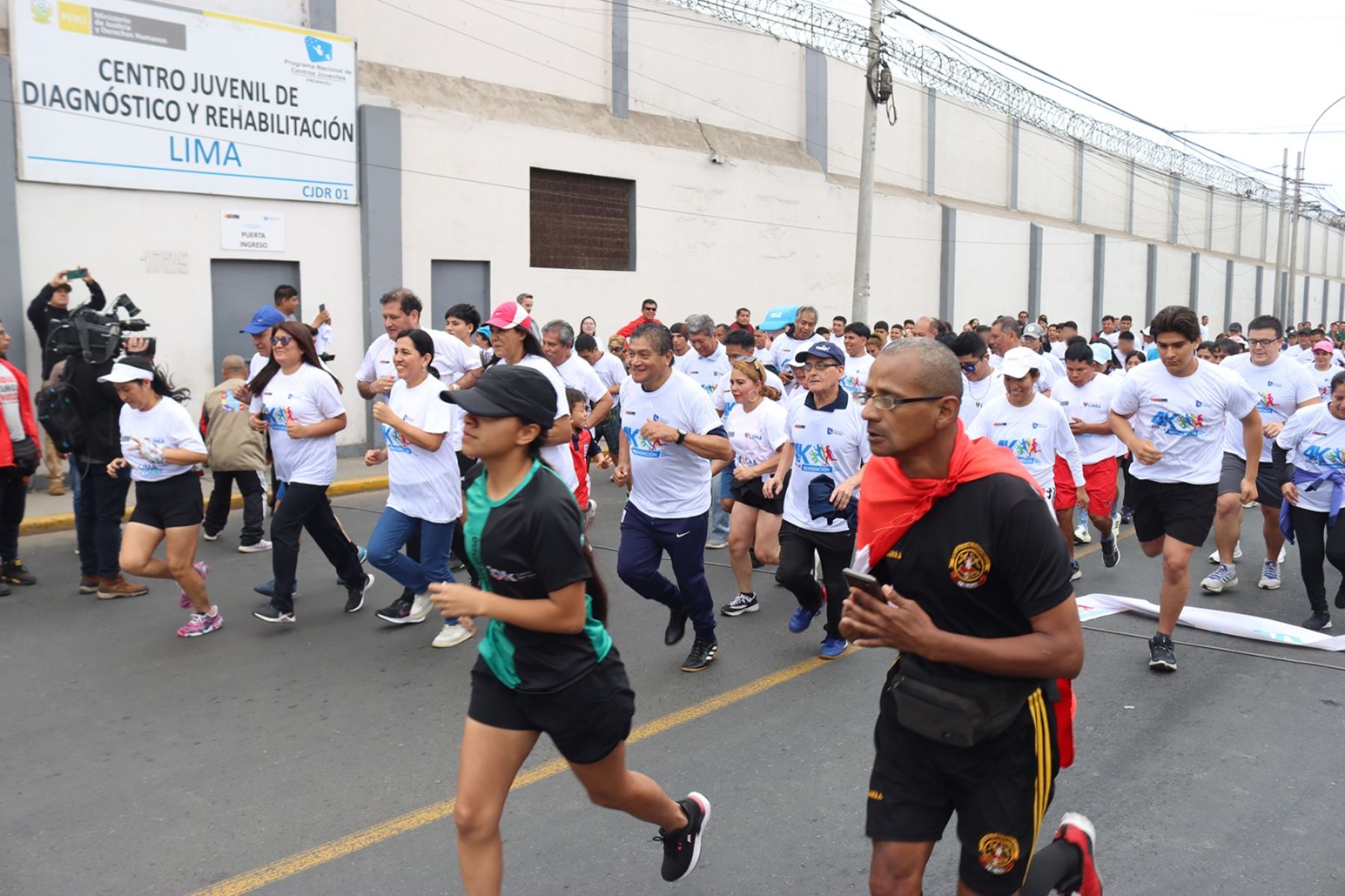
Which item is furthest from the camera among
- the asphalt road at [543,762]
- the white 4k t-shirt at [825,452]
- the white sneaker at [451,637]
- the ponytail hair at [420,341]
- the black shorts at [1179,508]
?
the white sneaker at [451,637]

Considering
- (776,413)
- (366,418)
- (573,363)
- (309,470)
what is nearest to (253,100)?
(366,418)

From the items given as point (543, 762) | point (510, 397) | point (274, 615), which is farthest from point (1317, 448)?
point (274, 615)

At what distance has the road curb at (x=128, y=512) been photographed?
10300 mm

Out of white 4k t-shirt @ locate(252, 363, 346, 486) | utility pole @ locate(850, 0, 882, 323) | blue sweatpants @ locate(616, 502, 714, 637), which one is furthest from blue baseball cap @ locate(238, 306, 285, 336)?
utility pole @ locate(850, 0, 882, 323)

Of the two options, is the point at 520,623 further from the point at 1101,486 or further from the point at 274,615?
the point at 1101,486

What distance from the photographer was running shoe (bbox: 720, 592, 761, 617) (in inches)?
299

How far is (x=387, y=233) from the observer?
14945 millimetres

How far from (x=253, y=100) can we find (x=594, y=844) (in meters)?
11.7

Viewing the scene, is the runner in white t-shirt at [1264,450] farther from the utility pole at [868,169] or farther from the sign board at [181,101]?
the sign board at [181,101]

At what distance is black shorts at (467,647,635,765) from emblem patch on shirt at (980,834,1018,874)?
116 cm

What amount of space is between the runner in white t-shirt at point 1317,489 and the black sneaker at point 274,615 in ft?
21.0

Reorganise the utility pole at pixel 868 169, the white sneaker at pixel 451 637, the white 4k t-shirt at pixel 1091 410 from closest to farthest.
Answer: the white sneaker at pixel 451 637
the white 4k t-shirt at pixel 1091 410
the utility pole at pixel 868 169

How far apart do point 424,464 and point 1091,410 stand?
17.4ft

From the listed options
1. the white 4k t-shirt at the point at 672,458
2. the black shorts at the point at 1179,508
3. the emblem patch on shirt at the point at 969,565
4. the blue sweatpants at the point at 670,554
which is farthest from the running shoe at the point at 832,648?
the emblem patch on shirt at the point at 969,565
